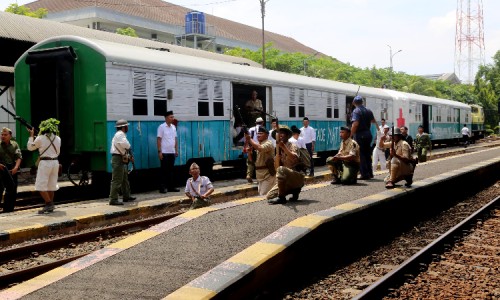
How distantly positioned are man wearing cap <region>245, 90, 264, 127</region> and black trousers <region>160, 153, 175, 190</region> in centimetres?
333

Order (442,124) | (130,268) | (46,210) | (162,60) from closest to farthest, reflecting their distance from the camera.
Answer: (130,268)
(46,210)
(162,60)
(442,124)

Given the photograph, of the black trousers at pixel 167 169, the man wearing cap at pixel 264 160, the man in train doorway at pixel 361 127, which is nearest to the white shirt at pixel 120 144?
the black trousers at pixel 167 169

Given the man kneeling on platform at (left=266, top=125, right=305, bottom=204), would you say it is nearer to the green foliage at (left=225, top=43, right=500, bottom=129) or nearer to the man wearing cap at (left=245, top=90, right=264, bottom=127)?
the man wearing cap at (left=245, top=90, right=264, bottom=127)

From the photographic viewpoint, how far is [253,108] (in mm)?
15891

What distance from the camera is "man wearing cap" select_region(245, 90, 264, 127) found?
15.9m

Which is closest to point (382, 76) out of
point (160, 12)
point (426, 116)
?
point (160, 12)

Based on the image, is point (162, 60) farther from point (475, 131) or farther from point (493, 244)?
point (475, 131)

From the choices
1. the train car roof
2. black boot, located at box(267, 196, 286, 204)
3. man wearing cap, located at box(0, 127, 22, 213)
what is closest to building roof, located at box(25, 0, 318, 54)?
the train car roof

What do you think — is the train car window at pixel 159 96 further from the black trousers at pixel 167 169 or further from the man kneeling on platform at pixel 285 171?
the man kneeling on platform at pixel 285 171

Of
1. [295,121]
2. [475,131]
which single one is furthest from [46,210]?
[475,131]

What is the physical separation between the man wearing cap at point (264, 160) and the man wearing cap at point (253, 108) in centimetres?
568

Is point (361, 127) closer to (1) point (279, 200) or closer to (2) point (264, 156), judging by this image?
(2) point (264, 156)

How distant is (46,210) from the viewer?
980cm

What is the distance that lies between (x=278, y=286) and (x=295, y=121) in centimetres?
1295
